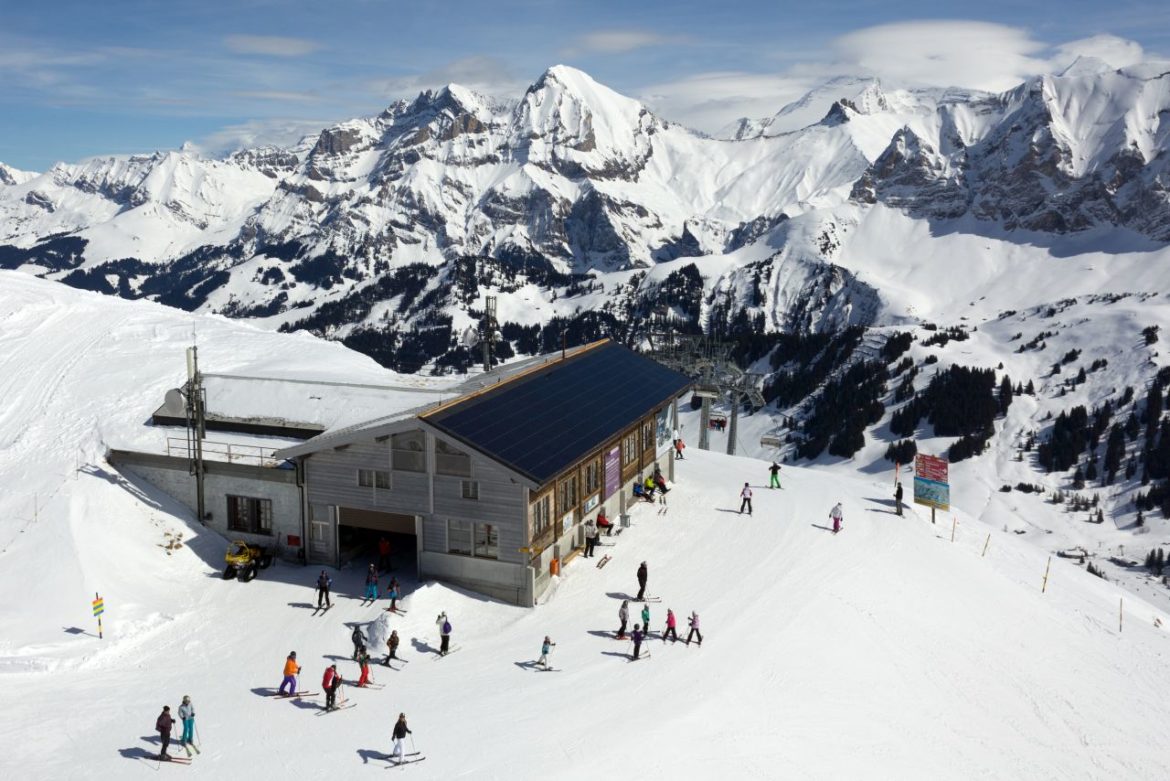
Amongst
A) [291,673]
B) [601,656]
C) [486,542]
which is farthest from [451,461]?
[291,673]

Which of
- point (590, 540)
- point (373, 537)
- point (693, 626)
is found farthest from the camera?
point (373, 537)

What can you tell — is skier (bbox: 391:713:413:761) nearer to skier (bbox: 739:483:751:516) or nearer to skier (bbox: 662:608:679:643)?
skier (bbox: 662:608:679:643)

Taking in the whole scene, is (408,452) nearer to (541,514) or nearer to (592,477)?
(541,514)

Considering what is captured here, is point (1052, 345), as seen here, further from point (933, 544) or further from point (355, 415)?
point (355, 415)

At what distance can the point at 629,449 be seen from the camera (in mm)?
52844

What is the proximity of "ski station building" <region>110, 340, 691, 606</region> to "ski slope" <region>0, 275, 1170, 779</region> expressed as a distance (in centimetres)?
139

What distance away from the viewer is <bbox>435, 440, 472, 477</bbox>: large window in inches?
1543

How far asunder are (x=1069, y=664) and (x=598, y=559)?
21641 millimetres

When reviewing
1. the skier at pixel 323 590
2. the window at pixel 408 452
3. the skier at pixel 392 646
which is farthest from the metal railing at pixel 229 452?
the skier at pixel 392 646

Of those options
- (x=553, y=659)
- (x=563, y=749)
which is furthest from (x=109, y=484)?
(x=563, y=749)

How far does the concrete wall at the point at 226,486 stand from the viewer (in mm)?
42781

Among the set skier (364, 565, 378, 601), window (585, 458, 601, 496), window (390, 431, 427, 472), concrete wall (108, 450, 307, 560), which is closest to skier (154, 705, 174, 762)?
skier (364, 565, 378, 601)

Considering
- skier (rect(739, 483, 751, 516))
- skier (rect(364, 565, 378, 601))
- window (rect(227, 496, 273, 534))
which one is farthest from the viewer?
skier (rect(739, 483, 751, 516))

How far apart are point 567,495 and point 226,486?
16.7 m
